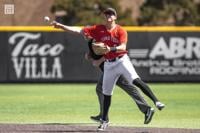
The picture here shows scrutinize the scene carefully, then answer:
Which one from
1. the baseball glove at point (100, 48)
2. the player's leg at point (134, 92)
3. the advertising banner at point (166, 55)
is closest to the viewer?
the baseball glove at point (100, 48)

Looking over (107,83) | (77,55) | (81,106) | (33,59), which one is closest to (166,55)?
(77,55)

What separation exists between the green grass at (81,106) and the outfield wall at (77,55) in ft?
5.73

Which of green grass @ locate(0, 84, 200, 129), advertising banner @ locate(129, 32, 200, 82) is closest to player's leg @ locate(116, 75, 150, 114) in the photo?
green grass @ locate(0, 84, 200, 129)

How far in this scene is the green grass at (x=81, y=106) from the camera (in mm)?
12086

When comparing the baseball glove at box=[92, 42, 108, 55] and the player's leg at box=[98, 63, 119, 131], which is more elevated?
the baseball glove at box=[92, 42, 108, 55]

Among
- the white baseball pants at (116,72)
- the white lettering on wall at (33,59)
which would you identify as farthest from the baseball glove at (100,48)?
the white lettering on wall at (33,59)

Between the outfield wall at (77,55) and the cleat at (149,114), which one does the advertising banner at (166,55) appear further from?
the cleat at (149,114)

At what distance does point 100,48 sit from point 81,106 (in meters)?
4.72

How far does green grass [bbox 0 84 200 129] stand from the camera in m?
12.1

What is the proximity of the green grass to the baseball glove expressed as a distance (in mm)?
1550

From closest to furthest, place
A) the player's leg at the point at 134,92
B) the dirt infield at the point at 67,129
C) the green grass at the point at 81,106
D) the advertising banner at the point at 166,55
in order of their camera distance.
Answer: the dirt infield at the point at 67,129 < the player's leg at the point at 134,92 < the green grass at the point at 81,106 < the advertising banner at the point at 166,55

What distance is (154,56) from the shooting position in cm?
2400

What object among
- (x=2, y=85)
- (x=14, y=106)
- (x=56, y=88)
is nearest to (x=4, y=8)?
(x=14, y=106)

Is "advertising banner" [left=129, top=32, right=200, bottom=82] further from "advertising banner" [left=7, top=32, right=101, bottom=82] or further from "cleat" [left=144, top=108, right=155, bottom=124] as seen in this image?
"cleat" [left=144, top=108, right=155, bottom=124]
